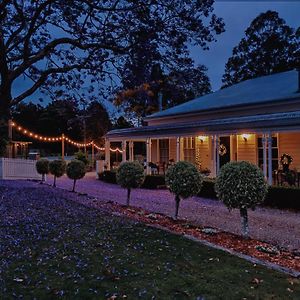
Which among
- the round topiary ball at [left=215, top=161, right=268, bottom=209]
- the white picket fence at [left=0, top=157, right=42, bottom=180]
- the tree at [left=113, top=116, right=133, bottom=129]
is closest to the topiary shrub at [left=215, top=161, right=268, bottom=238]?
the round topiary ball at [left=215, top=161, right=268, bottom=209]

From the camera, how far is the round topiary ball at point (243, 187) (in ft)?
26.3

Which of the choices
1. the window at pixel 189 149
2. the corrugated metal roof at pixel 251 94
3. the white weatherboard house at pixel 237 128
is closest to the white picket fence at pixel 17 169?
the white weatherboard house at pixel 237 128

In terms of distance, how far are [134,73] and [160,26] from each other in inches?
71.9

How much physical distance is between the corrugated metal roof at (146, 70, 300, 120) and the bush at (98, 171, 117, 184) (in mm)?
5148

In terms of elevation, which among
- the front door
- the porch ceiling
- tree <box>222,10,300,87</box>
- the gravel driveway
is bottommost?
the gravel driveway

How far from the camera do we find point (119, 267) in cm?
575

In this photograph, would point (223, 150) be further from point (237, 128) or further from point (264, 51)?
point (264, 51)

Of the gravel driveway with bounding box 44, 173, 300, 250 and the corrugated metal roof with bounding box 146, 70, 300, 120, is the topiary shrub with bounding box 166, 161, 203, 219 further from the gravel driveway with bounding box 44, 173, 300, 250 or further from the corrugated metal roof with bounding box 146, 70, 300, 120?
the corrugated metal roof with bounding box 146, 70, 300, 120

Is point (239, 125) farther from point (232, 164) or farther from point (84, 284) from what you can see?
point (84, 284)

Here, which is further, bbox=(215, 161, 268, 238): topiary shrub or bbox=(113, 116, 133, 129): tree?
bbox=(113, 116, 133, 129): tree

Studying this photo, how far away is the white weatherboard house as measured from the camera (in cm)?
1700

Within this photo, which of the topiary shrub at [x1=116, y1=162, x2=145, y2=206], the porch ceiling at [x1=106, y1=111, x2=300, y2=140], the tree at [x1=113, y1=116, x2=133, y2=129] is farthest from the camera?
the tree at [x1=113, y1=116, x2=133, y2=129]

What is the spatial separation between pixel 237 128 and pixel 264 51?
29.3m

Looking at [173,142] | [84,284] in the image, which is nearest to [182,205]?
[84,284]
